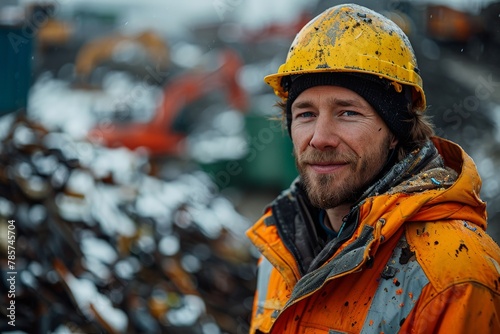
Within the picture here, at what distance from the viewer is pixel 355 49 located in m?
2.09

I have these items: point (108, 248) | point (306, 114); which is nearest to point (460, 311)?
point (306, 114)

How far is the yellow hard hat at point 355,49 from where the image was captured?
6.84 ft

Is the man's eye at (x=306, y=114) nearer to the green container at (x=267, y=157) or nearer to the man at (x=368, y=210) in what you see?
the man at (x=368, y=210)

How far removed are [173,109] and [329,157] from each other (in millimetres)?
8485

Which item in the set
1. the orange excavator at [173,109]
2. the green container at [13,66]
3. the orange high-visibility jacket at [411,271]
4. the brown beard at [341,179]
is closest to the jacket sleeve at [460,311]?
the orange high-visibility jacket at [411,271]

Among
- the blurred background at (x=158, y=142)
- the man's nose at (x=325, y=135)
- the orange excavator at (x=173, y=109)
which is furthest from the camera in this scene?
the orange excavator at (x=173, y=109)

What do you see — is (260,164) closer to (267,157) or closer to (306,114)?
(267,157)

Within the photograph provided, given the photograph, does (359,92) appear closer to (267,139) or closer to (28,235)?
(28,235)

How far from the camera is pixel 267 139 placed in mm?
8992

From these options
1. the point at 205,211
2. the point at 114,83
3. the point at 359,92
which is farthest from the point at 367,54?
the point at 114,83

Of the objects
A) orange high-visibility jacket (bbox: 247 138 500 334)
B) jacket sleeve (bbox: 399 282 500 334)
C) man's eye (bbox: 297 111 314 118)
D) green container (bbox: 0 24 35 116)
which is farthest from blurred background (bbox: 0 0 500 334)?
jacket sleeve (bbox: 399 282 500 334)

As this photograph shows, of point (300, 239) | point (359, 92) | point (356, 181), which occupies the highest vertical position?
point (359, 92)

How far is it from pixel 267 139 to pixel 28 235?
188 inches

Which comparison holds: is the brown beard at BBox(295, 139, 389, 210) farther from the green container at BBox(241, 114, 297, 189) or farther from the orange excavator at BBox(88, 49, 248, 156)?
the orange excavator at BBox(88, 49, 248, 156)
